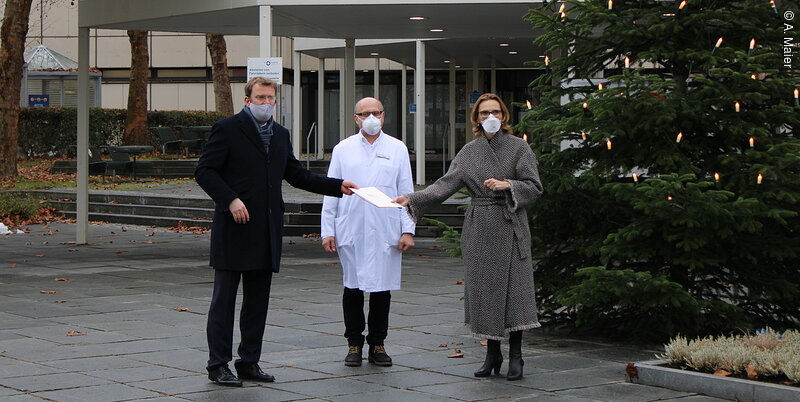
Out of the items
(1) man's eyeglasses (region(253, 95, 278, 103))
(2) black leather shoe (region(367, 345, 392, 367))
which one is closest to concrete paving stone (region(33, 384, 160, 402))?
(2) black leather shoe (region(367, 345, 392, 367))

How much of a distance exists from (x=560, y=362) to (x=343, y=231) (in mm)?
1771

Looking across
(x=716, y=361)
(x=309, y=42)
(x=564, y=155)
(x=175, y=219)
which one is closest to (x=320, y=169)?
(x=309, y=42)

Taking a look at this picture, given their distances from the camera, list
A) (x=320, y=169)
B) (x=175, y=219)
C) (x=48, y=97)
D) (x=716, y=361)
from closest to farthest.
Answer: (x=716, y=361), (x=175, y=219), (x=320, y=169), (x=48, y=97)

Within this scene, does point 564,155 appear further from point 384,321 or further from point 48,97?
point 48,97

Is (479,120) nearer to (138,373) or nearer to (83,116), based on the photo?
(138,373)

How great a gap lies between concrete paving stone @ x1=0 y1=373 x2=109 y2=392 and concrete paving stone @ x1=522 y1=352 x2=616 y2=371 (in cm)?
291

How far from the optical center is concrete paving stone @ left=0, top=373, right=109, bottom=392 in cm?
699

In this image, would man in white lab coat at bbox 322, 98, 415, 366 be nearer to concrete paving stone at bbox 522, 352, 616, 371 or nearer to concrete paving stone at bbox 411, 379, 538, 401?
concrete paving stone at bbox 411, 379, 538, 401

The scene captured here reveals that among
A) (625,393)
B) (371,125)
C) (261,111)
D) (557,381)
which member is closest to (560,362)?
(557,381)

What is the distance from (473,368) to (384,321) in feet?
2.27

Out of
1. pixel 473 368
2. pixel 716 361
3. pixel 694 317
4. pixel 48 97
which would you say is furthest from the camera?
pixel 48 97

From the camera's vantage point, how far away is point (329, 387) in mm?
7105

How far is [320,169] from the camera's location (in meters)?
31.3

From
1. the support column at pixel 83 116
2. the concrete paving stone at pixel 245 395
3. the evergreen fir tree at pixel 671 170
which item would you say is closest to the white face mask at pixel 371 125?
the evergreen fir tree at pixel 671 170
